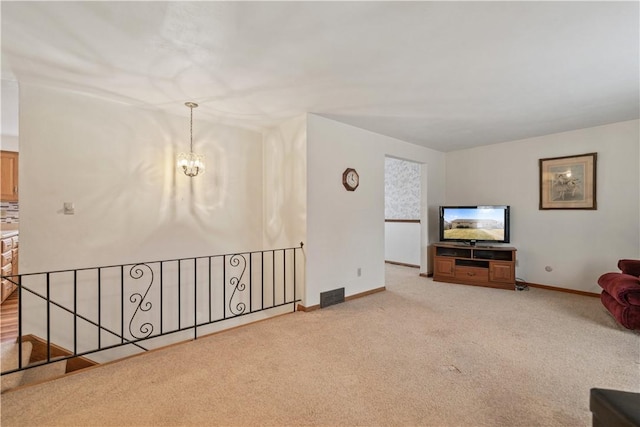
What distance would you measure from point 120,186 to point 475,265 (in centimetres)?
524

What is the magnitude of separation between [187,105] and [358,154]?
7.48ft

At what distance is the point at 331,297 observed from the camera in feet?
12.2

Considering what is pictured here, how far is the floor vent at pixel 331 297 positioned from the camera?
3.64 m

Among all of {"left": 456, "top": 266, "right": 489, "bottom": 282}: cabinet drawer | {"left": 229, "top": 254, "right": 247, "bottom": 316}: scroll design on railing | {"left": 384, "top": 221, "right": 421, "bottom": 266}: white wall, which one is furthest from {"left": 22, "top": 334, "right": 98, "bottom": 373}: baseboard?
{"left": 384, "top": 221, "right": 421, "bottom": 266}: white wall

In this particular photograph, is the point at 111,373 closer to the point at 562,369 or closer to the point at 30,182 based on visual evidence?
the point at 30,182

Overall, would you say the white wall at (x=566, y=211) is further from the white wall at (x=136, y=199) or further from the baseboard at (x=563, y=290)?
the white wall at (x=136, y=199)

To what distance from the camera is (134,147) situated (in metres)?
3.21

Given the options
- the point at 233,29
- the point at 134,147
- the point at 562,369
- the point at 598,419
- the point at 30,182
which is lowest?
the point at 562,369

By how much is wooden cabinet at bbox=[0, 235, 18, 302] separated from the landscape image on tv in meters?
6.81

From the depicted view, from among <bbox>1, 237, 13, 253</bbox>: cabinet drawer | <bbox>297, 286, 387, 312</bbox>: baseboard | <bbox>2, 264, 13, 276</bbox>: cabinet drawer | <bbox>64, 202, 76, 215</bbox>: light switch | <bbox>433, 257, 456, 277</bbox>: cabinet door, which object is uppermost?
<bbox>64, 202, 76, 215</bbox>: light switch

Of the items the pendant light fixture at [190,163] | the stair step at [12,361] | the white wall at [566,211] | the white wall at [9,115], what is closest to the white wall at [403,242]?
the white wall at [566,211]

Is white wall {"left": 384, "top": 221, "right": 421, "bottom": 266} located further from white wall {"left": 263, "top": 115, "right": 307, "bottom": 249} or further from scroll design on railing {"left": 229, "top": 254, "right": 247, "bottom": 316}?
scroll design on railing {"left": 229, "top": 254, "right": 247, "bottom": 316}

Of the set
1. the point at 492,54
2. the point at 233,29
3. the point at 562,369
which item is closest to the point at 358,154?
the point at 492,54

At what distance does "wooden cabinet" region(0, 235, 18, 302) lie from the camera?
3.94 meters
